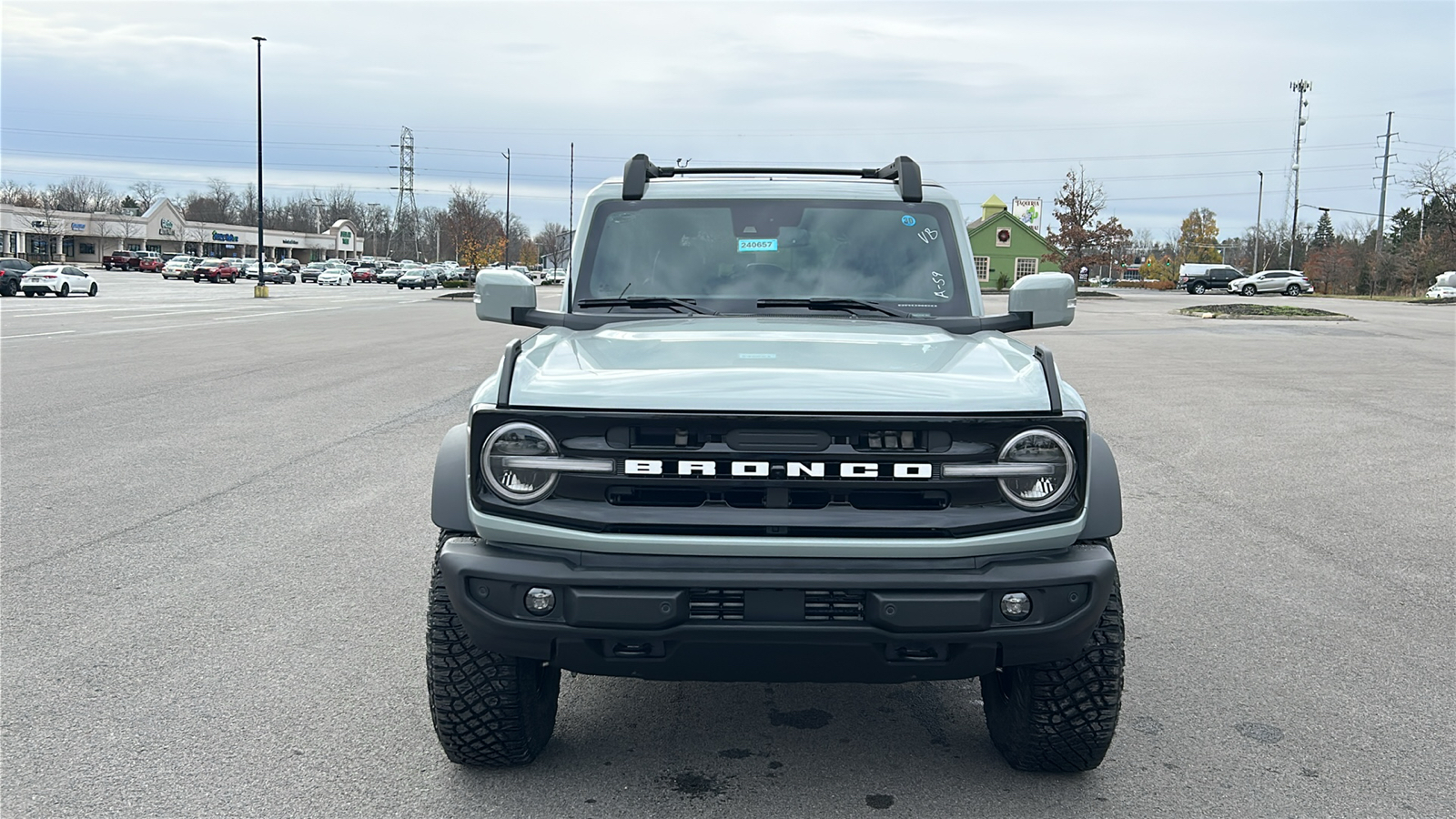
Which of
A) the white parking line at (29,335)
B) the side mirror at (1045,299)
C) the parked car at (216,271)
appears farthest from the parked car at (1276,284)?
the side mirror at (1045,299)

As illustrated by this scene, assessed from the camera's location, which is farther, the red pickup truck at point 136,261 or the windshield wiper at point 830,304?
the red pickup truck at point 136,261

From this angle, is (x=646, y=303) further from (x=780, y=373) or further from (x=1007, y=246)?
(x=1007, y=246)

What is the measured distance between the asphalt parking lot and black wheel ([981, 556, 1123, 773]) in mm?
121

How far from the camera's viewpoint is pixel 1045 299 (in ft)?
14.2

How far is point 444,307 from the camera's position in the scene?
136 feet

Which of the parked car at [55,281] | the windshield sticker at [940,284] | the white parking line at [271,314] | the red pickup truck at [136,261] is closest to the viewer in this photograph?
the windshield sticker at [940,284]

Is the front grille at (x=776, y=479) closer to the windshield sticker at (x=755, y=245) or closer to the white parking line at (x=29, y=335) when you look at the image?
the windshield sticker at (x=755, y=245)

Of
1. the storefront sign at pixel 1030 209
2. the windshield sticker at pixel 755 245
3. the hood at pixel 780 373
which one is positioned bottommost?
the hood at pixel 780 373

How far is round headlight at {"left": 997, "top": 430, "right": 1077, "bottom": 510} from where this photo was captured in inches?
127

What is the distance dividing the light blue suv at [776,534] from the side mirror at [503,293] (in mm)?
879

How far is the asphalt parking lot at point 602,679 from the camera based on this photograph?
11.6ft

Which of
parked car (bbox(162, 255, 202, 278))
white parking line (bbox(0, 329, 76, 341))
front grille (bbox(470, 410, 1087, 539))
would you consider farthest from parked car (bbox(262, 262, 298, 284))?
front grille (bbox(470, 410, 1087, 539))

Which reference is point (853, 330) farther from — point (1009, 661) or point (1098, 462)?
point (1009, 661)

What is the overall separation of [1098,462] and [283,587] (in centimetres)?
391
